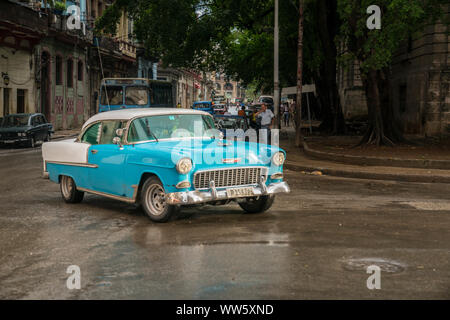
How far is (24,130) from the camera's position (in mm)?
26469

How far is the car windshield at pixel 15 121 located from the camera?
89.7 ft

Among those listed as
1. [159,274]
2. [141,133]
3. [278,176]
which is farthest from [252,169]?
[159,274]

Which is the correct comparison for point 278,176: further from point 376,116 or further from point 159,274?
point 376,116

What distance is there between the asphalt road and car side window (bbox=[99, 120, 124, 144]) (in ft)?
3.50

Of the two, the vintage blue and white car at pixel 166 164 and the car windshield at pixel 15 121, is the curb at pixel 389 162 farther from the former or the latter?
the car windshield at pixel 15 121

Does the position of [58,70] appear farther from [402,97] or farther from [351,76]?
[402,97]

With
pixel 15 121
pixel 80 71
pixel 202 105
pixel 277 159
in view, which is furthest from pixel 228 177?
pixel 202 105

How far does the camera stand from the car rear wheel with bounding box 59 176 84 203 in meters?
10.7

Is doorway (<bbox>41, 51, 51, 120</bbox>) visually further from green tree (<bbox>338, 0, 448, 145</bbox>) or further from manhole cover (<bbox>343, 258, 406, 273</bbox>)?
manhole cover (<bbox>343, 258, 406, 273</bbox>)

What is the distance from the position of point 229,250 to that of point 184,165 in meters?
1.88

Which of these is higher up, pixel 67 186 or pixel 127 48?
pixel 127 48
